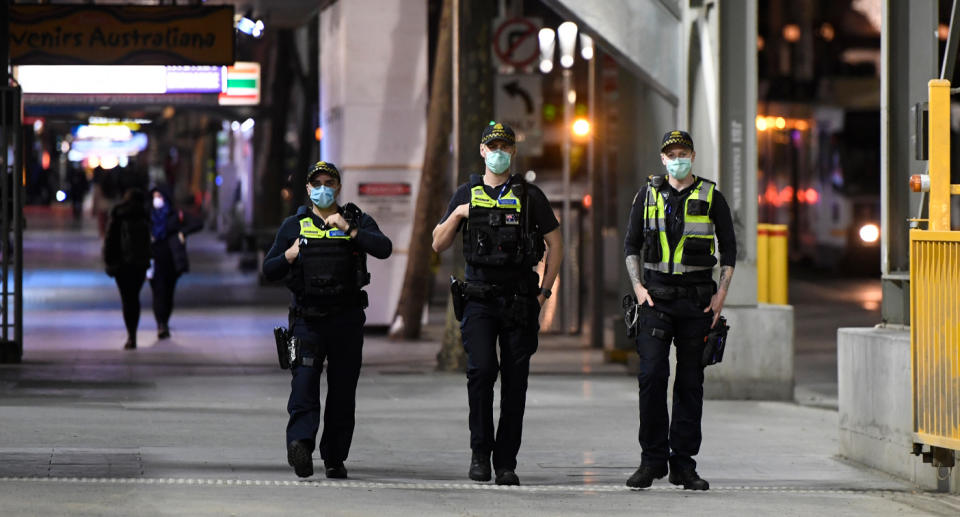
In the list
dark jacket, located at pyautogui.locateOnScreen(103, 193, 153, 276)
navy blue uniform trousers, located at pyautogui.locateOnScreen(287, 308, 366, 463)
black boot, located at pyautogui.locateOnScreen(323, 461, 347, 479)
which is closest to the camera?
navy blue uniform trousers, located at pyautogui.locateOnScreen(287, 308, 366, 463)

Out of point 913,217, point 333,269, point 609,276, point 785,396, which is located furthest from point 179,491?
point 609,276

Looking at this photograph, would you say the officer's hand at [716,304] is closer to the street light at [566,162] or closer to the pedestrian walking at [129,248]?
the pedestrian walking at [129,248]

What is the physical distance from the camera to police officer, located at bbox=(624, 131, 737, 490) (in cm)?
937

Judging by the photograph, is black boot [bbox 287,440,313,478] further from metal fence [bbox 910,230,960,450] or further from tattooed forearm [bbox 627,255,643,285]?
metal fence [bbox 910,230,960,450]

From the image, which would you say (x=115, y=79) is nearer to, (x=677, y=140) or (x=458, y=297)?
(x=458, y=297)

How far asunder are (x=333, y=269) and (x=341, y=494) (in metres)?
1.21

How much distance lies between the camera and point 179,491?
902 centimetres

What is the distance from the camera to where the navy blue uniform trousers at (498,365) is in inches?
371

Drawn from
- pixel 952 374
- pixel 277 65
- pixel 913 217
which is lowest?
pixel 952 374

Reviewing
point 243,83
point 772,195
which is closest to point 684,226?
point 243,83

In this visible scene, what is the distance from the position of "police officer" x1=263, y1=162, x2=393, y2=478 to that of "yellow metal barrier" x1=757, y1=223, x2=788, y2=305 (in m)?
6.29

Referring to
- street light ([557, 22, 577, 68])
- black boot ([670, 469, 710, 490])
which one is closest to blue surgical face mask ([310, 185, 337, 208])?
black boot ([670, 469, 710, 490])

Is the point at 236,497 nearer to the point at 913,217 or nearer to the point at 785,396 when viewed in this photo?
the point at 913,217

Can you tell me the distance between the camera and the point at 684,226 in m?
9.38
